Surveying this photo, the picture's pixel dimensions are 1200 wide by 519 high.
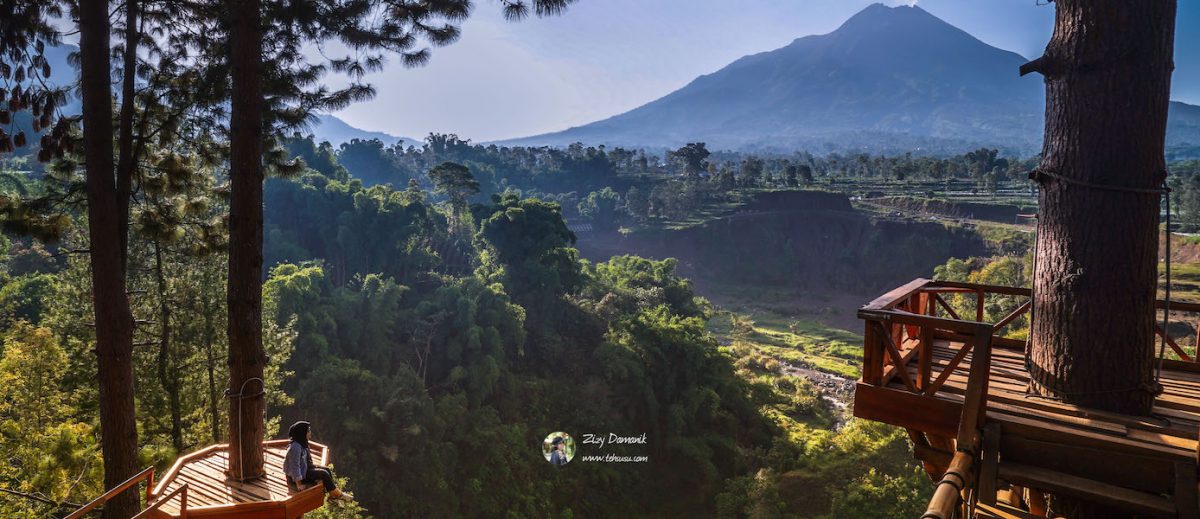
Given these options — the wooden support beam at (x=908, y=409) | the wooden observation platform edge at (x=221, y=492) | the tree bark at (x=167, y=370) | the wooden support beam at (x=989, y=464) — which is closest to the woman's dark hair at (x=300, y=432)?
the wooden observation platform edge at (x=221, y=492)

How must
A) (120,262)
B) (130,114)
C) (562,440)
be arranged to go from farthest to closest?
(562,440)
(130,114)
(120,262)

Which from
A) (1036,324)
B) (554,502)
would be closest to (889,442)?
(554,502)

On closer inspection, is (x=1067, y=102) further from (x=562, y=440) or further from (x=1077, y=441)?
(x=562, y=440)

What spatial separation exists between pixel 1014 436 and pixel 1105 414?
0.60m

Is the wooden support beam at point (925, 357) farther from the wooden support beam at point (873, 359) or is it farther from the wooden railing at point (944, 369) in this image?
the wooden support beam at point (873, 359)

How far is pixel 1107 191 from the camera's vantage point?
3404 millimetres

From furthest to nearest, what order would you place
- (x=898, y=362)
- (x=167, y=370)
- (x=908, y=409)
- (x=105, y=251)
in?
1. (x=167, y=370)
2. (x=105, y=251)
3. (x=908, y=409)
4. (x=898, y=362)

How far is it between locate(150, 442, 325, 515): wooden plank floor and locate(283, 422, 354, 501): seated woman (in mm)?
173

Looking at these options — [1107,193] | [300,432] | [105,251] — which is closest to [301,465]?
[300,432]

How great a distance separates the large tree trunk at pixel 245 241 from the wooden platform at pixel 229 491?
0.16 meters

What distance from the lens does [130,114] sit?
6.06 metres

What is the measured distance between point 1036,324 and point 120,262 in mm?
7269

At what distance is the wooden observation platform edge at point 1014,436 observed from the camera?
9.64 feet

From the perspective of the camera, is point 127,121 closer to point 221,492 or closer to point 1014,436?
point 221,492
